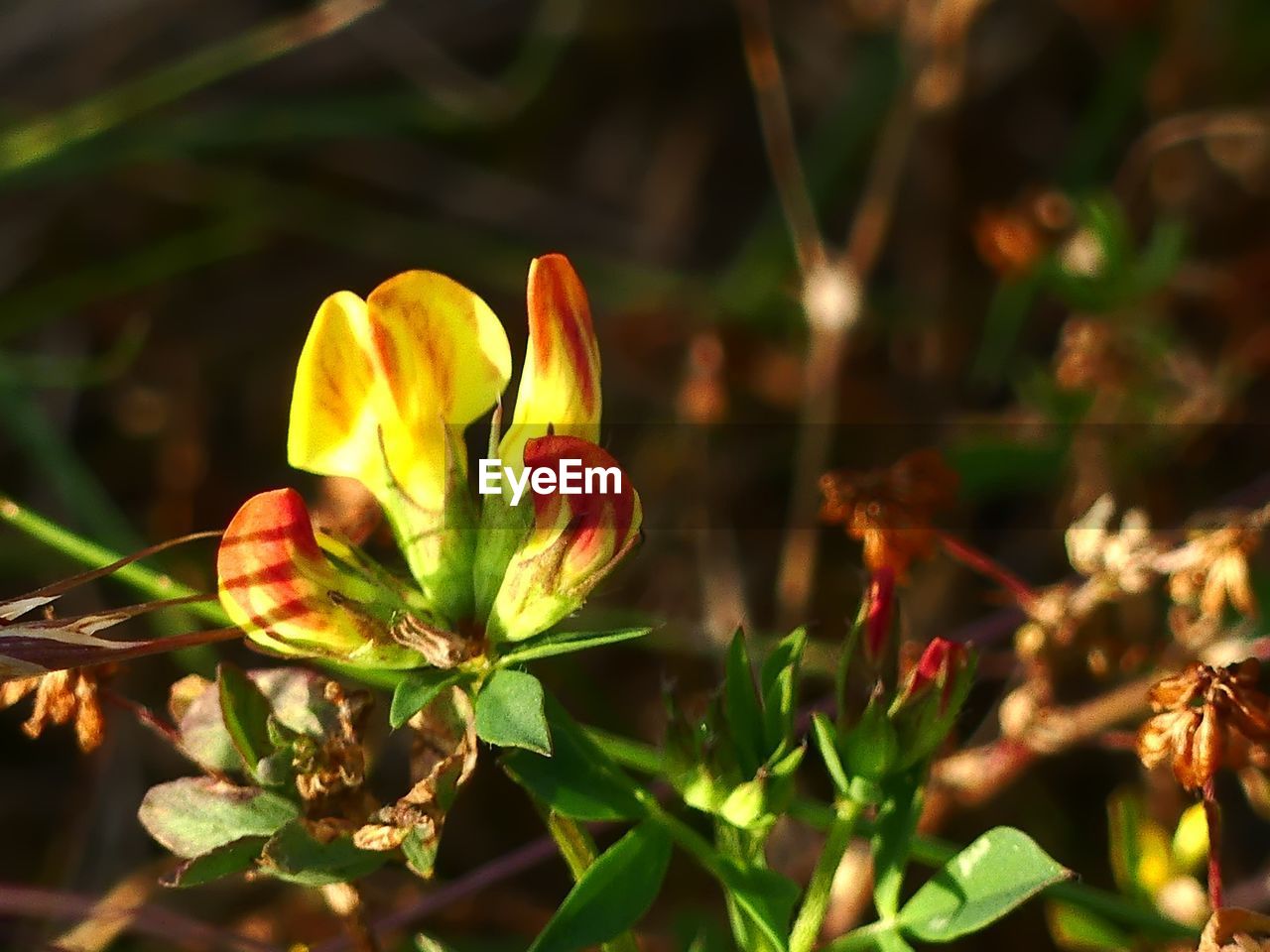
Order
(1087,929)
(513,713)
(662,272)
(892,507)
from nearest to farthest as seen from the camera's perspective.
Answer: (513,713) < (1087,929) < (892,507) < (662,272)

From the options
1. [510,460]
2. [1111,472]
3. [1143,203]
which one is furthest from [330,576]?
[1143,203]

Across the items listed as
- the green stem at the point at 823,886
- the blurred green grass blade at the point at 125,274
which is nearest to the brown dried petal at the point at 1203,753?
the green stem at the point at 823,886

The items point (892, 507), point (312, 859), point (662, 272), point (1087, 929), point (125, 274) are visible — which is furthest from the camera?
point (662, 272)

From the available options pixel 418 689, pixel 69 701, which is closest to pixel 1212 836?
pixel 418 689

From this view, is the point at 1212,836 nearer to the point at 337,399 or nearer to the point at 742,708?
the point at 742,708

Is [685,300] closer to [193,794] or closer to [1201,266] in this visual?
[1201,266]

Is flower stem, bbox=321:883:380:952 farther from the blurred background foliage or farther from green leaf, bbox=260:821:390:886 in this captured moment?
the blurred background foliage
